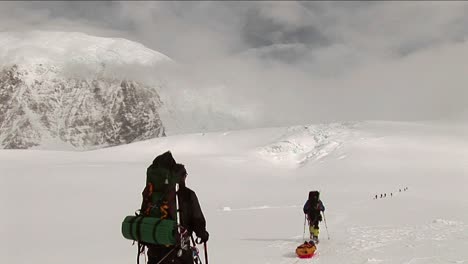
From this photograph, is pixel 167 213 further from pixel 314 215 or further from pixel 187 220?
pixel 314 215

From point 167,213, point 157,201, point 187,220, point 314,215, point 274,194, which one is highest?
point 157,201

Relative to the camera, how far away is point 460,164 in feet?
201

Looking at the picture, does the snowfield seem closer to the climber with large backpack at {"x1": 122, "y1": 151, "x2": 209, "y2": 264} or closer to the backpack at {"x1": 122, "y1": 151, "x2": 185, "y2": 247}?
the climber with large backpack at {"x1": 122, "y1": 151, "x2": 209, "y2": 264}

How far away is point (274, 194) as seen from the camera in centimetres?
4106

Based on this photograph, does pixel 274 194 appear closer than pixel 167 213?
No

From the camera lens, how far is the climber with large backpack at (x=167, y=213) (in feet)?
18.5

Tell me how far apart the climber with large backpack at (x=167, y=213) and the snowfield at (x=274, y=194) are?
6.20 meters

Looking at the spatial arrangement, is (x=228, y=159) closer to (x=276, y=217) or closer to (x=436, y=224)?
(x=276, y=217)

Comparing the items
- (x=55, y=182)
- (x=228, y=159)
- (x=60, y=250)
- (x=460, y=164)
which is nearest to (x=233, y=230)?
(x=60, y=250)

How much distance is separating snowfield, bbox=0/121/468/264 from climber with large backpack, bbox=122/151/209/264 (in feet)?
20.3

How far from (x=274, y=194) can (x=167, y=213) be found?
1412 inches

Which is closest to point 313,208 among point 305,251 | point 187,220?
point 305,251

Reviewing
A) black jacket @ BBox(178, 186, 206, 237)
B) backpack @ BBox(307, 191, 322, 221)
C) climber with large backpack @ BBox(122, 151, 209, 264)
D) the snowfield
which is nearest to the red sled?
the snowfield

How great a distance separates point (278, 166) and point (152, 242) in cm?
6366
